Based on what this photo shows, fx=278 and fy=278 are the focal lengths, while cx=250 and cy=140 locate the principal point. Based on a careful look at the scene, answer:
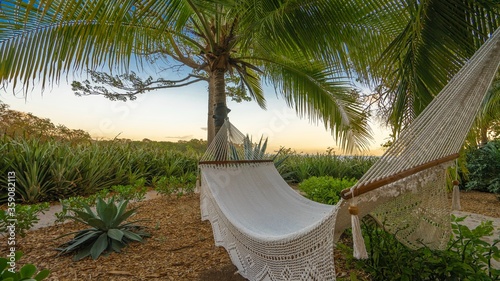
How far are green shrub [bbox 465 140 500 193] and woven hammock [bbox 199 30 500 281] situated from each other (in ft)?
12.9

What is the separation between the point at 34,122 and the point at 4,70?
666 centimetres

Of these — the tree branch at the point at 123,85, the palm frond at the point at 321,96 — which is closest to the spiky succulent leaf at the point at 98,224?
the palm frond at the point at 321,96

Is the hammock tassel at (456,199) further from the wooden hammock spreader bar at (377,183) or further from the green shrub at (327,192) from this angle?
the green shrub at (327,192)

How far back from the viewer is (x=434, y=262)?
3.14ft

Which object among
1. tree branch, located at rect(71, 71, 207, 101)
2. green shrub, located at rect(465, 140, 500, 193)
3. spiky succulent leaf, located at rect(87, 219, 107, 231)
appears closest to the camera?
spiky succulent leaf, located at rect(87, 219, 107, 231)

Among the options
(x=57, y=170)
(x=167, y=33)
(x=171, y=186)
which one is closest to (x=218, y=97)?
(x=167, y=33)

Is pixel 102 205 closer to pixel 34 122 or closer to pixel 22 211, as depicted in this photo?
pixel 22 211

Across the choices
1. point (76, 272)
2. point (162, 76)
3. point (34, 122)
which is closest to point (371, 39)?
point (76, 272)

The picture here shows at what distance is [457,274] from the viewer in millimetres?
965

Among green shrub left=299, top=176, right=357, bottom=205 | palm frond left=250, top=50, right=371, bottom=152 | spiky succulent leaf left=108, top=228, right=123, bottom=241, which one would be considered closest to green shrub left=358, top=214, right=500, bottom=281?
green shrub left=299, top=176, right=357, bottom=205

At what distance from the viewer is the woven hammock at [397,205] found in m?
0.78

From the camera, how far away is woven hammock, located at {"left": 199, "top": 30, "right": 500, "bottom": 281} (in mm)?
784

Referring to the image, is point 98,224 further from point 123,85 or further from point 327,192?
point 123,85

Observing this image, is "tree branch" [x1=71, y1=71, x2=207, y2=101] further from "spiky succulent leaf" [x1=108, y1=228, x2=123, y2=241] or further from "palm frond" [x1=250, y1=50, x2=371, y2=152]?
"spiky succulent leaf" [x1=108, y1=228, x2=123, y2=241]
